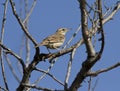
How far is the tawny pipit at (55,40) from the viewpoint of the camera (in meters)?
7.57

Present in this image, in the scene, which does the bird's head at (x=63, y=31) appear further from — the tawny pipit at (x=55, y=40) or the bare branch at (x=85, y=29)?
the bare branch at (x=85, y=29)

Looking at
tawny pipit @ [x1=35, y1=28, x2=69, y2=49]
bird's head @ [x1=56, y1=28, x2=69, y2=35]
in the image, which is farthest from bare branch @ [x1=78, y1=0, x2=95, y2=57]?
bird's head @ [x1=56, y1=28, x2=69, y2=35]

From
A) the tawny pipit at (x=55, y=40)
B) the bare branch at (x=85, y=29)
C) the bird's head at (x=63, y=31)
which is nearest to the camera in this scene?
the bare branch at (x=85, y=29)

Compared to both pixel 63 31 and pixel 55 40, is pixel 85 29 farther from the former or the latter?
pixel 63 31

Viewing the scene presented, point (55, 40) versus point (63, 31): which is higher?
point (55, 40)

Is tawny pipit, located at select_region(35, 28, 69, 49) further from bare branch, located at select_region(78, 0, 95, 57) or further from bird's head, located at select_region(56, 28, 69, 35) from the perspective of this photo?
bare branch, located at select_region(78, 0, 95, 57)

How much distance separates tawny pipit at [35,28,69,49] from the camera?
298 inches

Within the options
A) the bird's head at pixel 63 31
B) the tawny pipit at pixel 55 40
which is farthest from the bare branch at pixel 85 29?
the bird's head at pixel 63 31

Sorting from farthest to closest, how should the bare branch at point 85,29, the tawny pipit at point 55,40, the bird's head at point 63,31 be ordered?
1. the bird's head at point 63,31
2. the tawny pipit at point 55,40
3. the bare branch at point 85,29

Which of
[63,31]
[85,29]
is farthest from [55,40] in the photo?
[85,29]

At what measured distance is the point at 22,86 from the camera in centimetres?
436

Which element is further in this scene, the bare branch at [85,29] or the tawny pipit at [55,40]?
the tawny pipit at [55,40]

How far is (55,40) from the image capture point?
321 inches

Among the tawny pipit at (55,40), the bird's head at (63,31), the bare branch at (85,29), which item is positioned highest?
the bare branch at (85,29)
